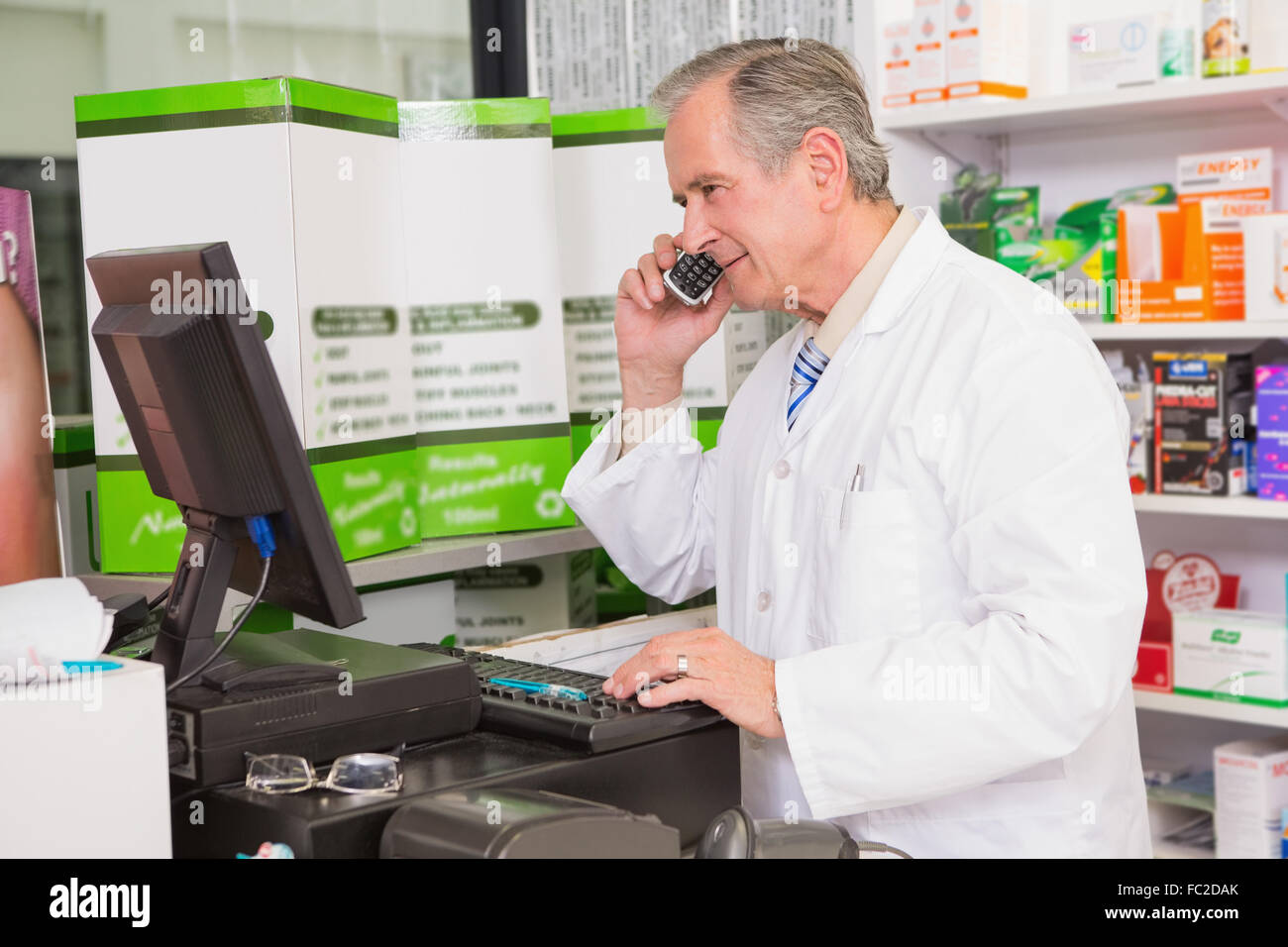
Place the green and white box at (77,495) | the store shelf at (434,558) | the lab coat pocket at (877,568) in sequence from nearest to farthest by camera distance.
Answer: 1. the lab coat pocket at (877,568)
2. the store shelf at (434,558)
3. the green and white box at (77,495)

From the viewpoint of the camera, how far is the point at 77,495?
170 cm

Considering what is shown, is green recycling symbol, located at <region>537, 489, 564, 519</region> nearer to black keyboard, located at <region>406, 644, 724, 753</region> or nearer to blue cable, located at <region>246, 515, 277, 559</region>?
black keyboard, located at <region>406, 644, 724, 753</region>

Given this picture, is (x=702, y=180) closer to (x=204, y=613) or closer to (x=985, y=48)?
(x=204, y=613)

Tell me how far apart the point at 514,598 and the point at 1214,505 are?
1143 millimetres

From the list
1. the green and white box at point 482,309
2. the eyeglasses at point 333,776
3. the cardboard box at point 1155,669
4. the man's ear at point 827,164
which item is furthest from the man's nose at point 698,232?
the cardboard box at point 1155,669

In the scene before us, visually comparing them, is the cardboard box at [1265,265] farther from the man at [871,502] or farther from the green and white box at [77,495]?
the green and white box at [77,495]

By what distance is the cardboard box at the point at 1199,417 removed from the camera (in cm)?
226

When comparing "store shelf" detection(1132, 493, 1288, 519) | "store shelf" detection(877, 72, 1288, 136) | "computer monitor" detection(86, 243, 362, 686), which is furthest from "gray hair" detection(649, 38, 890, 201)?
"store shelf" detection(1132, 493, 1288, 519)

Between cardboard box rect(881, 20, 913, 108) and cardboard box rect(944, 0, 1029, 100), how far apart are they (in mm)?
72

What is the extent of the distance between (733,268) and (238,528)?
0.64 m

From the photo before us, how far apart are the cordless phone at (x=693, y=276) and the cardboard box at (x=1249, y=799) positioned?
4.14ft

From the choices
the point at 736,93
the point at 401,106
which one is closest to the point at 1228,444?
the point at 736,93

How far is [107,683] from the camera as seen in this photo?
2.80ft
